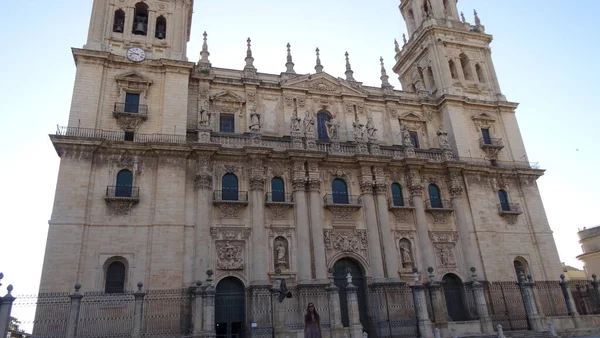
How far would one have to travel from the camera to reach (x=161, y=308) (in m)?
18.4

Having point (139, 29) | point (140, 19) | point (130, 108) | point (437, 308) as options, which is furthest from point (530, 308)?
point (140, 19)

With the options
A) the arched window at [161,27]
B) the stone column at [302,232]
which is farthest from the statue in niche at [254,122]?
the arched window at [161,27]

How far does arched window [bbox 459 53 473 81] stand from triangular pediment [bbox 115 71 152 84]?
830 inches

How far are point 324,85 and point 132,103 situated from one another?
436 inches

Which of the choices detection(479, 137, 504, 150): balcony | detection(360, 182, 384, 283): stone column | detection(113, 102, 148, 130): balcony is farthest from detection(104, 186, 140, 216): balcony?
detection(479, 137, 504, 150): balcony

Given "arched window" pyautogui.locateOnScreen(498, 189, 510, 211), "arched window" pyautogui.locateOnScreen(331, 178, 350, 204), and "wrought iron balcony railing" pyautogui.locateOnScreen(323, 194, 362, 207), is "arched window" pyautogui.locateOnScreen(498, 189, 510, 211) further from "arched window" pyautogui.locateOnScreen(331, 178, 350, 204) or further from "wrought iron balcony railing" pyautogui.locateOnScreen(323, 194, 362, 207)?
"arched window" pyautogui.locateOnScreen(331, 178, 350, 204)

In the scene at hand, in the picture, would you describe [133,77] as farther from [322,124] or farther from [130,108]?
[322,124]

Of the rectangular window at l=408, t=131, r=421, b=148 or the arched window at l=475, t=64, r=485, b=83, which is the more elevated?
the arched window at l=475, t=64, r=485, b=83

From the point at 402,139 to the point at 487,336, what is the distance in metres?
11.4

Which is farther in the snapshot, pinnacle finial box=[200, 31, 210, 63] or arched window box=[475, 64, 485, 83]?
arched window box=[475, 64, 485, 83]

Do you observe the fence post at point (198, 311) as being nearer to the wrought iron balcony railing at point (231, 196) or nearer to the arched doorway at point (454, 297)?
the wrought iron balcony railing at point (231, 196)

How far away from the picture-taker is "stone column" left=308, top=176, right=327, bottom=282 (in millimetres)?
21094

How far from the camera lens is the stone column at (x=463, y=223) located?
23828 mm

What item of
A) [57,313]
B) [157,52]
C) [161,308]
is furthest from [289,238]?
[157,52]
